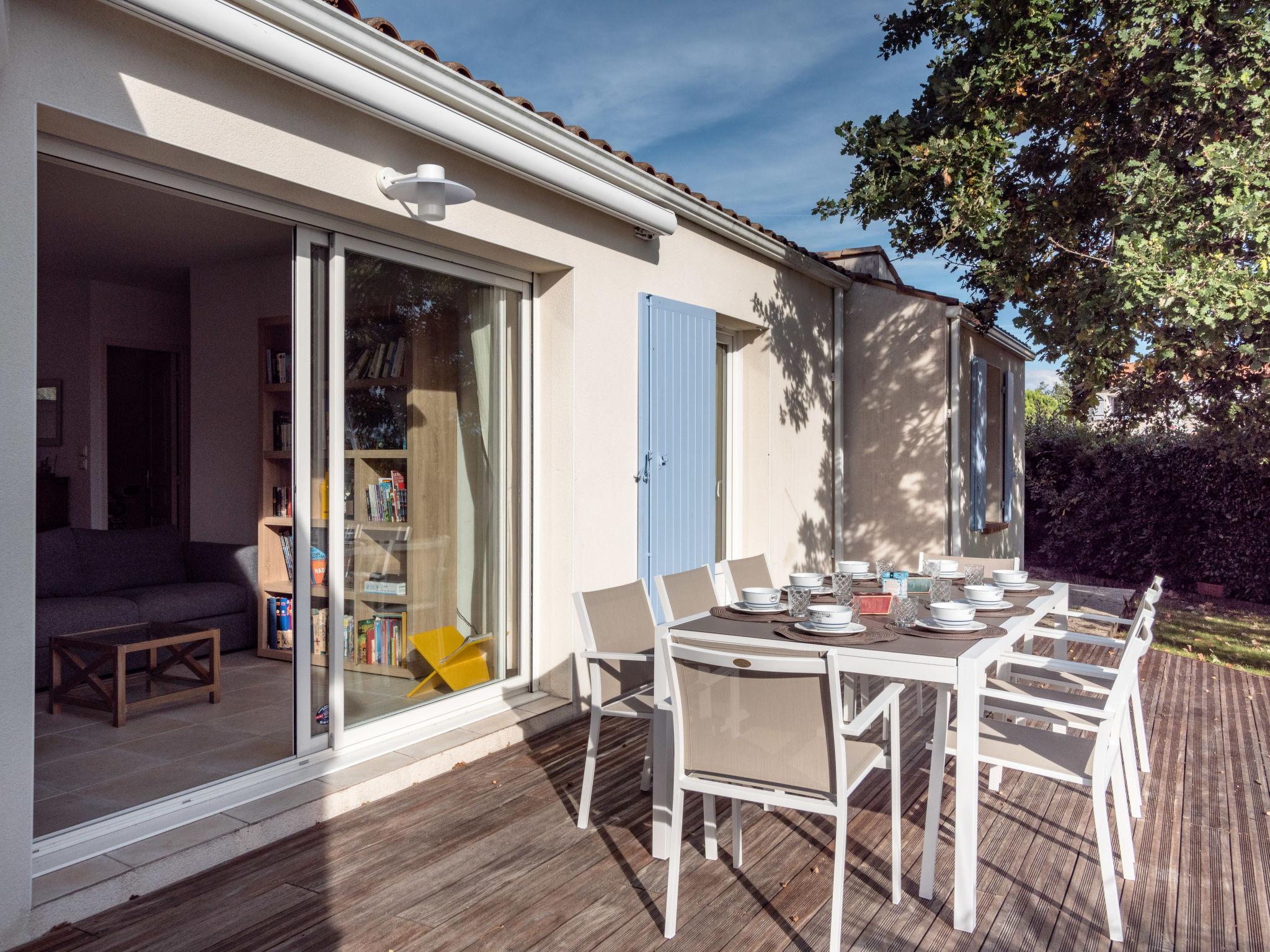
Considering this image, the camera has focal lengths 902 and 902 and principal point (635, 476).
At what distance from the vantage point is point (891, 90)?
695 centimetres

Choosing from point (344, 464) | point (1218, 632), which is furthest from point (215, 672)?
point (1218, 632)

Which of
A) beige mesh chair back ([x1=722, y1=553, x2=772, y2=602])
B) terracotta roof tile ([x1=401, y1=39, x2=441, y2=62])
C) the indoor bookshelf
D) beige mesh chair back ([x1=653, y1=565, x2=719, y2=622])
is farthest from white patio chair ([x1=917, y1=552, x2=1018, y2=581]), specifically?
terracotta roof tile ([x1=401, y1=39, x2=441, y2=62])

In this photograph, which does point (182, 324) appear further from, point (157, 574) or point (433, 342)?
point (433, 342)

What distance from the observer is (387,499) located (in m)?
3.94

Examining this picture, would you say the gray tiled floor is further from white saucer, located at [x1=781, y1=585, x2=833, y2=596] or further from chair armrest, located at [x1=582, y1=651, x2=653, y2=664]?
white saucer, located at [x1=781, y1=585, x2=833, y2=596]

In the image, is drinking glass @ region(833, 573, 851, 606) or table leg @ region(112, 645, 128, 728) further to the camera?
table leg @ region(112, 645, 128, 728)

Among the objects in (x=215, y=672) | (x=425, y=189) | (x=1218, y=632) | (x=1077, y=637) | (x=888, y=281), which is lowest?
(x=1218, y=632)

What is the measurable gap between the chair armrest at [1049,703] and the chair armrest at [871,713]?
0.30 m

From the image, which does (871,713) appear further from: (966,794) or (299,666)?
(299,666)

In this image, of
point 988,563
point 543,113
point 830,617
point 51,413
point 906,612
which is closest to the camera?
point 830,617

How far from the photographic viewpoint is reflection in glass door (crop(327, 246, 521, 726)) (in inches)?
148

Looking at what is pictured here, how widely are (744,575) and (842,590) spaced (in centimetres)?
93

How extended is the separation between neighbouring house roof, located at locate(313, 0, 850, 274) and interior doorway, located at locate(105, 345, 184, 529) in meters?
4.64

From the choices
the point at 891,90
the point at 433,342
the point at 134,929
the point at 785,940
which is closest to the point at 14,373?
the point at 134,929
